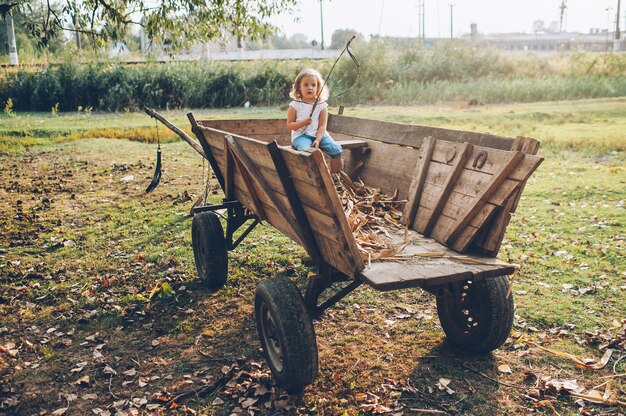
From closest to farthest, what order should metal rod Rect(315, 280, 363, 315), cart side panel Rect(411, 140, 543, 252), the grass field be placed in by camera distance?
1. cart side panel Rect(411, 140, 543, 252)
2. metal rod Rect(315, 280, 363, 315)
3. the grass field

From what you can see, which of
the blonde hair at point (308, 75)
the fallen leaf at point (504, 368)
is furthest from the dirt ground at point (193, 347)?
the blonde hair at point (308, 75)

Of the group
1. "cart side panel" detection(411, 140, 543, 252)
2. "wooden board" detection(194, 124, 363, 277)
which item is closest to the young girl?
"wooden board" detection(194, 124, 363, 277)

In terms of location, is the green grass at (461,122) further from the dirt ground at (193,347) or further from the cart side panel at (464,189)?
the cart side panel at (464,189)

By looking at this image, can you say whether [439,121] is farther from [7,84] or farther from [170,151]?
[7,84]

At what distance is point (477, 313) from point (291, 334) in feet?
4.54

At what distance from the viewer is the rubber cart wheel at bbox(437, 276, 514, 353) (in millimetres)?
3836

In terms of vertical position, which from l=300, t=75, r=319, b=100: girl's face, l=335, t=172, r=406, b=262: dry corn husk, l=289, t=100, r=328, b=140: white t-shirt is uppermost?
l=300, t=75, r=319, b=100: girl's face

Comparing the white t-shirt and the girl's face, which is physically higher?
the girl's face

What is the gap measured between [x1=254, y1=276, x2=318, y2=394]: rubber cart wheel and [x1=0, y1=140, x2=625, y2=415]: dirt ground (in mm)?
230

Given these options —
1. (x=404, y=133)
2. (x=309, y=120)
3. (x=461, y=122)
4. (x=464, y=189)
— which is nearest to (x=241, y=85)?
(x=461, y=122)

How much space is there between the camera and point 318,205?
3375 millimetres

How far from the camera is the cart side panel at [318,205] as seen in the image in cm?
318

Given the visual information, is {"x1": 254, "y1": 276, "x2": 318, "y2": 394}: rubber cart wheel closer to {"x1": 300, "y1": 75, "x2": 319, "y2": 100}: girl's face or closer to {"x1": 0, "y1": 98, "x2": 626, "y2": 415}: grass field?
{"x1": 0, "y1": 98, "x2": 626, "y2": 415}: grass field

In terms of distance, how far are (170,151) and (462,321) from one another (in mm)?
10639
